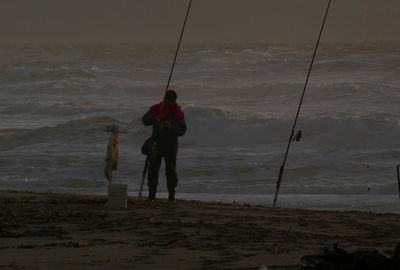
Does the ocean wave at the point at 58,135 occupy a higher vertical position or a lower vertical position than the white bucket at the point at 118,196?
lower

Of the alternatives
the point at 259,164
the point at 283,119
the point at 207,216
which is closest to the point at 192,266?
the point at 207,216

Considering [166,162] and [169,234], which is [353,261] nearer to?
[169,234]

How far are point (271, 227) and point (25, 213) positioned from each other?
77.0 inches

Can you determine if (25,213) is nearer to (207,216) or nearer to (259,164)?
(207,216)

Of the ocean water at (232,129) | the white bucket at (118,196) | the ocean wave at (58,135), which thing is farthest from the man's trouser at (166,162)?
the ocean wave at (58,135)

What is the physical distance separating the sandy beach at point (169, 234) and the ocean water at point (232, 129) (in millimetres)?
2643

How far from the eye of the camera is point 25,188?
41.8 feet

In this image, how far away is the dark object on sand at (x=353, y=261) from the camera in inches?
178

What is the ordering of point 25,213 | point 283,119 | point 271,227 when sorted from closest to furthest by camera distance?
point 271,227, point 25,213, point 283,119

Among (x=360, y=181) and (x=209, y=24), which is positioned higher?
(x=209, y=24)

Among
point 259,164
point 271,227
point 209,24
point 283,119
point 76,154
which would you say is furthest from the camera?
point 209,24

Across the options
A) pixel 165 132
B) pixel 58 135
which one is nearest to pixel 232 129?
pixel 58 135

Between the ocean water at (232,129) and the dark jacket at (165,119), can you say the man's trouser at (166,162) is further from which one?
the ocean water at (232,129)

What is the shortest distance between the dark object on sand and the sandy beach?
26.3 inches
